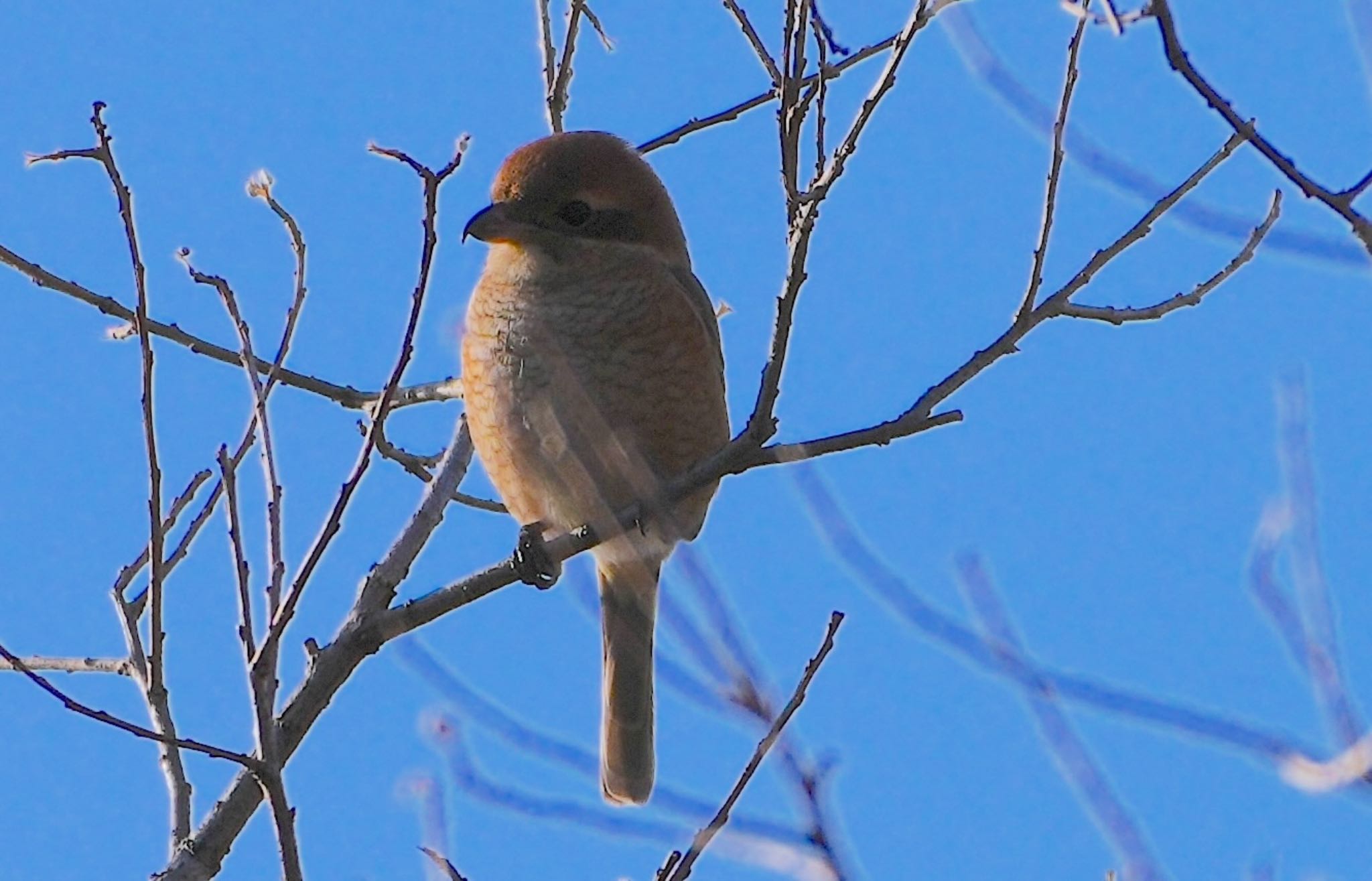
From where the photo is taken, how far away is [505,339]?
4691 mm

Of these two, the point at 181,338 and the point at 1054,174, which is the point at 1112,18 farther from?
the point at 181,338

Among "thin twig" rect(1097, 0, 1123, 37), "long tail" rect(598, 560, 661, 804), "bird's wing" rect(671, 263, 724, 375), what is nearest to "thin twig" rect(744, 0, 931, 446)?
"thin twig" rect(1097, 0, 1123, 37)

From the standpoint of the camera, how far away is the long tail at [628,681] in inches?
201

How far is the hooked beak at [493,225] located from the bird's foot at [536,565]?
847 mm

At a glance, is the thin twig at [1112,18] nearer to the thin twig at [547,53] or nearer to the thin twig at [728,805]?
the thin twig at [728,805]

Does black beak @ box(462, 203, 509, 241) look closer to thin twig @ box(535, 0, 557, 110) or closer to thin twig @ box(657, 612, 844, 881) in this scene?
thin twig @ box(535, 0, 557, 110)

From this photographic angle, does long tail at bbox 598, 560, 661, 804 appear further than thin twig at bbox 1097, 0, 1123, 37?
Yes

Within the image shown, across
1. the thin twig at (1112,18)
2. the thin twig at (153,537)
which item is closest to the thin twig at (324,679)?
the thin twig at (153,537)

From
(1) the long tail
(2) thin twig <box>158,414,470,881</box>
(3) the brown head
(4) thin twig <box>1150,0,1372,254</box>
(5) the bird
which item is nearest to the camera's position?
(4) thin twig <box>1150,0,1372,254</box>

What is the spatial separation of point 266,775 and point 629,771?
2448 mm

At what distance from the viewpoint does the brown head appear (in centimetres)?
480

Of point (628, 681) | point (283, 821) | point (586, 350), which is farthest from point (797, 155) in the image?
point (628, 681)

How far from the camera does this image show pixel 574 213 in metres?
4.89

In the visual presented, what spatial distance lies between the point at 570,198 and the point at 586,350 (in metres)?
0.49
